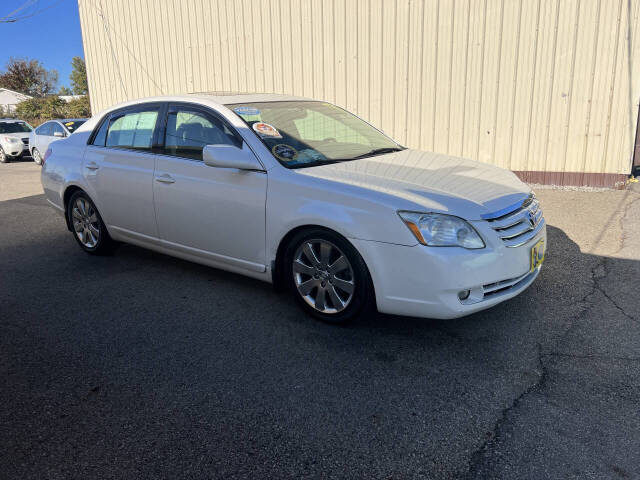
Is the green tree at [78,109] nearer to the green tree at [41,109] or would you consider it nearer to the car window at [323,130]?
the green tree at [41,109]

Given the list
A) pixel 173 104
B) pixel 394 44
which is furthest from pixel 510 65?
pixel 173 104

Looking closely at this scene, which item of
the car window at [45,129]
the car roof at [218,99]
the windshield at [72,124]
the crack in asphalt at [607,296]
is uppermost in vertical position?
the car roof at [218,99]

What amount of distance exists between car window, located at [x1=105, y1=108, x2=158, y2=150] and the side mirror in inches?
43.2

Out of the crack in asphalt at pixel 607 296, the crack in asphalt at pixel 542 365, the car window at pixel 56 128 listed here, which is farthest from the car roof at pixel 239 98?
the car window at pixel 56 128

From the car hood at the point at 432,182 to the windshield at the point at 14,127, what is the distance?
1768cm

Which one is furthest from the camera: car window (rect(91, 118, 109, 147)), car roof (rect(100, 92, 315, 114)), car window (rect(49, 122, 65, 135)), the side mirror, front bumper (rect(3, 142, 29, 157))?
front bumper (rect(3, 142, 29, 157))

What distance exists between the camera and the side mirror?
3.77m

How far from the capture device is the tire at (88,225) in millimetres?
5273

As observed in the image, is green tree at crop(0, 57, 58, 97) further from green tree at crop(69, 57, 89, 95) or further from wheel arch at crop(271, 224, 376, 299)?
wheel arch at crop(271, 224, 376, 299)

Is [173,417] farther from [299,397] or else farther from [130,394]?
[299,397]

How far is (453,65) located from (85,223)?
610 centimetres

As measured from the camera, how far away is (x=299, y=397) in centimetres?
286

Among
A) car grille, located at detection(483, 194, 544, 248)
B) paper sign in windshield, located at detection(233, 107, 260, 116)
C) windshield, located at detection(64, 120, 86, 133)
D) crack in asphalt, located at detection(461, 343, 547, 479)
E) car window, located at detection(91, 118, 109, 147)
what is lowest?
crack in asphalt, located at detection(461, 343, 547, 479)

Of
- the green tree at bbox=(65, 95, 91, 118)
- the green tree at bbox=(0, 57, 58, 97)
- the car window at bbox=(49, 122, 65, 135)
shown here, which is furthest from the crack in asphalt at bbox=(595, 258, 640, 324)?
the green tree at bbox=(0, 57, 58, 97)
